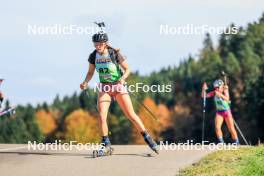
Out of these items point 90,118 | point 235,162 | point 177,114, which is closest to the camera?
point 235,162

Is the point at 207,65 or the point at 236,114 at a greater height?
the point at 207,65

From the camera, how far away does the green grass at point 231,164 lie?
997 centimetres

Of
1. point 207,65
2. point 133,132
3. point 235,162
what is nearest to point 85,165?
point 235,162

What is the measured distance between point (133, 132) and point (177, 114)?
673 inches

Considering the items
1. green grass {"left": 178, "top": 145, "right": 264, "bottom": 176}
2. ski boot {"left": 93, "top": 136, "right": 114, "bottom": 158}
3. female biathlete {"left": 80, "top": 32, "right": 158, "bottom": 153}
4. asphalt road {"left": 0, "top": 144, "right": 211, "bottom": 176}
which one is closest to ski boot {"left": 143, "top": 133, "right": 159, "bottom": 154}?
female biathlete {"left": 80, "top": 32, "right": 158, "bottom": 153}

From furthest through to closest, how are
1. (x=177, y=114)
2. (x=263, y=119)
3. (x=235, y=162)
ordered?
(x=177, y=114) < (x=263, y=119) < (x=235, y=162)

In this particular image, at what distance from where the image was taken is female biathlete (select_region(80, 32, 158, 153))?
A: 12344 mm

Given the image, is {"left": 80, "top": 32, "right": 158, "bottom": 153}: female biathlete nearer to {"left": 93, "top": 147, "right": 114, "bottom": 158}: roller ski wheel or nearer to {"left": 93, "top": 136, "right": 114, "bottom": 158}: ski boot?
{"left": 93, "top": 136, "right": 114, "bottom": 158}: ski boot

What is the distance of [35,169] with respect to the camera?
11.1 metres

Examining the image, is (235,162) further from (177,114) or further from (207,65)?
(177,114)

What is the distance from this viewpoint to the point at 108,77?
1238 centimetres

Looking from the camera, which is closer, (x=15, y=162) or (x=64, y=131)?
(x=15, y=162)

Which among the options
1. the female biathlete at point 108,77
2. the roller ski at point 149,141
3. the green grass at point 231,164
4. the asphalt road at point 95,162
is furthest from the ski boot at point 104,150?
the green grass at point 231,164

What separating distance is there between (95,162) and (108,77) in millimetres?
1728
